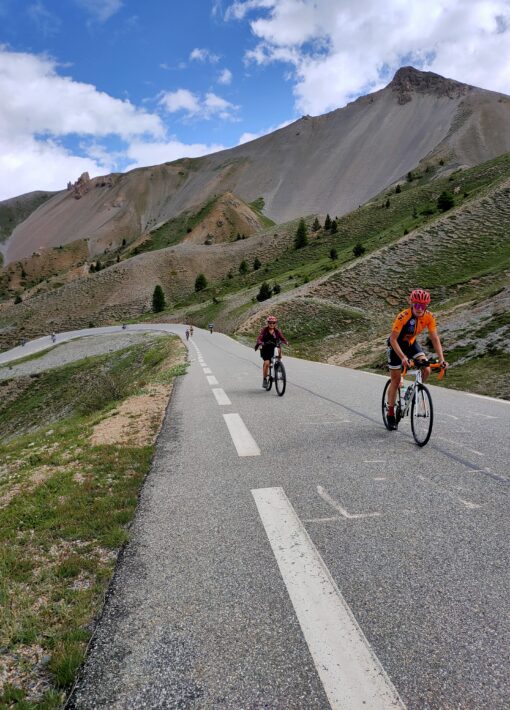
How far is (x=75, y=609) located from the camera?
2.71 metres

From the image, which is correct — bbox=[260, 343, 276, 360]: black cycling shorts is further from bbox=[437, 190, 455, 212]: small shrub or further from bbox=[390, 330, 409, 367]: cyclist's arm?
bbox=[437, 190, 455, 212]: small shrub

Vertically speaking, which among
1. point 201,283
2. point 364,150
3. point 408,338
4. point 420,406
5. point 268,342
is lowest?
point 420,406

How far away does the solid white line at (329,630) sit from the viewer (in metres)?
1.99

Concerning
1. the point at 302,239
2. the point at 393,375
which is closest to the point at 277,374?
the point at 393,375

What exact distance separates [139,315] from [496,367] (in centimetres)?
8150

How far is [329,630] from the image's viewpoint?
2408mm

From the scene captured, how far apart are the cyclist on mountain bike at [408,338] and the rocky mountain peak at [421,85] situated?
675 ft

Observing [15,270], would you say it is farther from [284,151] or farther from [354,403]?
[354,403]

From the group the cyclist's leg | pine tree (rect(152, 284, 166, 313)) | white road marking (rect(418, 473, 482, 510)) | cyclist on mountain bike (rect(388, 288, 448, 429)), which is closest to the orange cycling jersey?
cyclist on mountain bike (rect(388, 288, 448, 429))

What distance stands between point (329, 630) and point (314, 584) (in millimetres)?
454

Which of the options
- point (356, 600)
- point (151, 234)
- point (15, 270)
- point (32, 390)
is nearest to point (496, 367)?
point (356, 600)

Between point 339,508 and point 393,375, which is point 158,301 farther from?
point 339,508

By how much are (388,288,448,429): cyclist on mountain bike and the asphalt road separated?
1.18m

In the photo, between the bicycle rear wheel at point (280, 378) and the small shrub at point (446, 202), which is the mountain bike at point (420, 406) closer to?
the bicycle rear wheel at point (280, 378)
